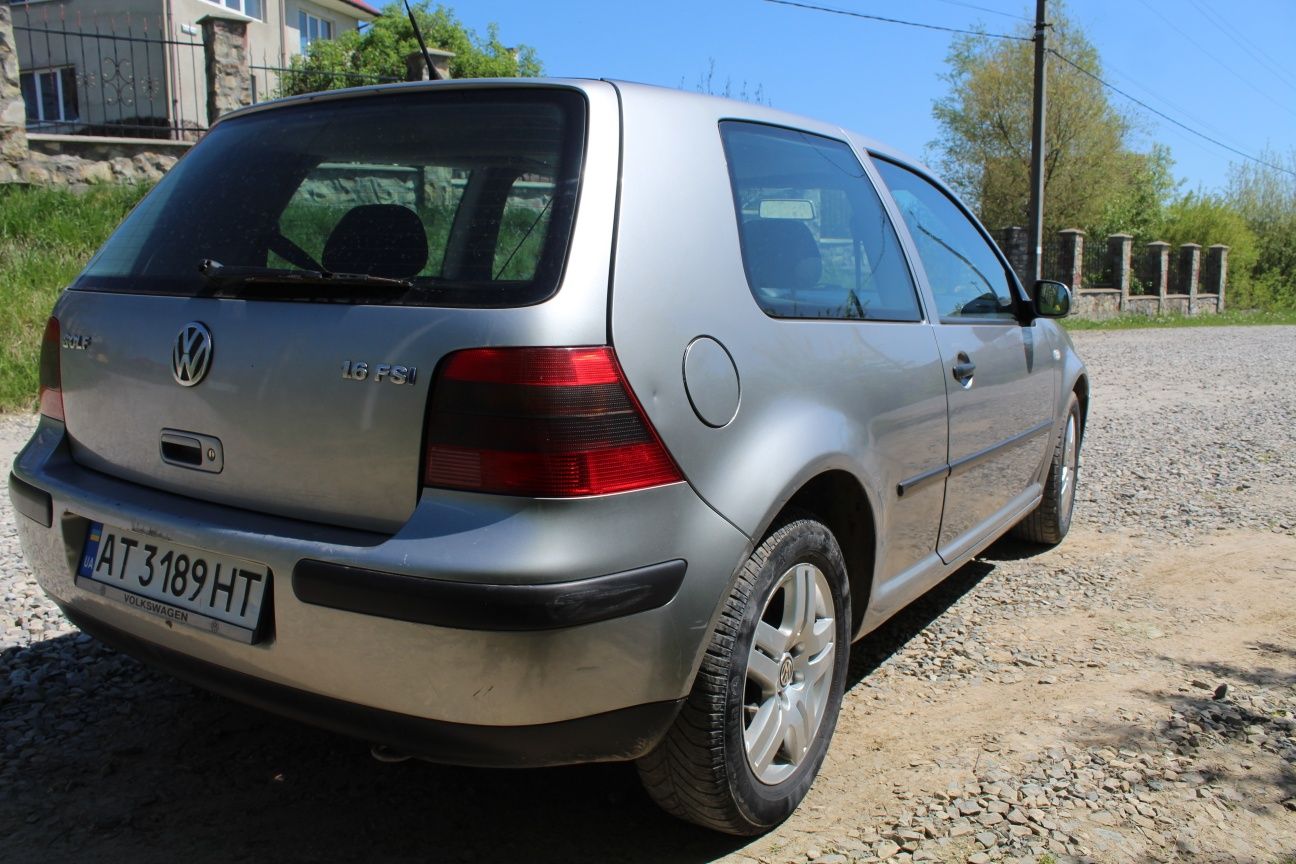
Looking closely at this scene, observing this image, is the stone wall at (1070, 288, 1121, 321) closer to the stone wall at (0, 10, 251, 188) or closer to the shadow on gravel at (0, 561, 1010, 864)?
the stone wall at (0, 10, 251, 188)

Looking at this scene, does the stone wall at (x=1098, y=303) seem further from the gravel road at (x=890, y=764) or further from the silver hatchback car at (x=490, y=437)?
the silver hatchback car at (x=490, y=437)

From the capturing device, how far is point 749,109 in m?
2.86

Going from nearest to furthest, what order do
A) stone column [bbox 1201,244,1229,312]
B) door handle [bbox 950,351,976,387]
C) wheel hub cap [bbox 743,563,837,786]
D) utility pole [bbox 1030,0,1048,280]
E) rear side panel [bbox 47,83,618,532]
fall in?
rear side panel [bbox 47,83,618,532]
wheel hub cap [bbox 743,563,837,786]
door handle [bbox 950,351,976,387]
utility pole [bbox 1030,0,1048,280]
stone column [bbox 1201,244,1229,312]

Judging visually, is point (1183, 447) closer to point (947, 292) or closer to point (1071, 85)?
point (947, 292)

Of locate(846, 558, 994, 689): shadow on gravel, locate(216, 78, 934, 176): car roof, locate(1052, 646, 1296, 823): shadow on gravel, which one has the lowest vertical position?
locate(1052, 646, 1296, 823): shadow on gravel

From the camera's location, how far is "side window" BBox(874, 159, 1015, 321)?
139 inches

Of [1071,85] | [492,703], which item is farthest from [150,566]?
[1071,85]

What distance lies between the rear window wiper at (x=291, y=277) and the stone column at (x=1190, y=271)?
37.8 m

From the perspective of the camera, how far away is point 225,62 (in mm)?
13383

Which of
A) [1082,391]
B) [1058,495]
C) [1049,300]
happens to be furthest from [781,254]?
[1082,391]

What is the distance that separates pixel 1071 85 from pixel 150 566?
136 ft

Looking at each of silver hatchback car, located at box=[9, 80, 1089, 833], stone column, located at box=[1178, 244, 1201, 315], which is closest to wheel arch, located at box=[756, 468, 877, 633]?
silver hatchback car, located at box=[9, 80, 1089, 833]

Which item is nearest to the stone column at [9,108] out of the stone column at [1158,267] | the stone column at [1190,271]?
the stone column at [1158,267]

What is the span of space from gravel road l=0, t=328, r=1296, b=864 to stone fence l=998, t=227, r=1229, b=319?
21548 mm
